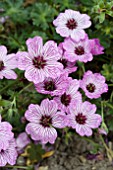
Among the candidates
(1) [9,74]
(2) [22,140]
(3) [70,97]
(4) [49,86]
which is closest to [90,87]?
(3) [70,97]

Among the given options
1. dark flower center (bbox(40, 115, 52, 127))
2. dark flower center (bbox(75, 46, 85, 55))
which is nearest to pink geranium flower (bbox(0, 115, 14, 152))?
dark flower center (bbox(40, 115, 52, 127))

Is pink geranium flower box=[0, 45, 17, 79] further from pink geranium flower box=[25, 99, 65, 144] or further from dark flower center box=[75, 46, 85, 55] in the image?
dark flower center box=[75, 46, 85, 55]

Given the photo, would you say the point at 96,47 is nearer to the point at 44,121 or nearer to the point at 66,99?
the point at 66,99

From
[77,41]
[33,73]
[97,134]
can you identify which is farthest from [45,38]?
[97,134]

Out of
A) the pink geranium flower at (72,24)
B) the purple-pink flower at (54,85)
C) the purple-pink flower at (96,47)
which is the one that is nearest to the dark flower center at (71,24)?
the pink geranium flower at (72,24)

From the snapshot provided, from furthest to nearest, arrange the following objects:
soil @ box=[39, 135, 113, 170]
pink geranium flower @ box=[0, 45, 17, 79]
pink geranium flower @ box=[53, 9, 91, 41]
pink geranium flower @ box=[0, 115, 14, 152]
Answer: soil @ box=[39, 135, 113, 170] → pink geranium flower @ box=[53, 9, 91, 41] → pink geranium flower @ box=[0, 45, 17, 79] → pink geranium flower @ box=[0, 115, 14, 152]

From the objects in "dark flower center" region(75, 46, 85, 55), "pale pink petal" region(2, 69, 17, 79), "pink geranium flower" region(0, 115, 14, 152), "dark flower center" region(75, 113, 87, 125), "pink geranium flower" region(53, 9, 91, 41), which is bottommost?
"pink geranium flower" region(0, 115, 14, 152)

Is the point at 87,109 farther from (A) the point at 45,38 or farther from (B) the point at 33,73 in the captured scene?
(A) the point at 45,38
